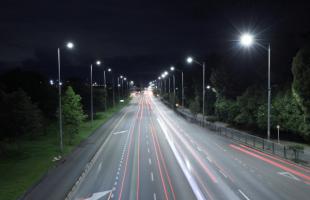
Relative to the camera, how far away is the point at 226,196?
68.8ft

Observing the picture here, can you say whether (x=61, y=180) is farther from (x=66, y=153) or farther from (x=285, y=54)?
(x=285, y=54)

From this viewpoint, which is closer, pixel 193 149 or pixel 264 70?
pixel 193 149

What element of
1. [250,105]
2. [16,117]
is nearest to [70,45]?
[16,117]

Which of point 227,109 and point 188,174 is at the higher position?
point 227,109

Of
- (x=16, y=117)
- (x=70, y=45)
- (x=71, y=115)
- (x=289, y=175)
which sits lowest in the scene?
(x=289, y=175)

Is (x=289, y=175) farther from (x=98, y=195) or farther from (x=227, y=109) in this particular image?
(x=227, y=109)

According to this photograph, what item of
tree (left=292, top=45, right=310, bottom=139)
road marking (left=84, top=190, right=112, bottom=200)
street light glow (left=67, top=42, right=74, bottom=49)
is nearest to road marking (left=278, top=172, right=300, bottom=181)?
road marking (left=84, top=190, right=112, bottom=200)

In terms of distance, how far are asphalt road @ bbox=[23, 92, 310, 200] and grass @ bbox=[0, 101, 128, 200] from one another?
2796 mm

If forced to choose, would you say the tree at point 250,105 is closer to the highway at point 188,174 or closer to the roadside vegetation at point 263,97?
the roadside vegetation at point 263,97

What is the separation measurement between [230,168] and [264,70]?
3123 centimetres

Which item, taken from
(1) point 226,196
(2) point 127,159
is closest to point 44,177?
(2) point 127,159

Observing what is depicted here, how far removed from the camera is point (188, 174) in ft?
88.3

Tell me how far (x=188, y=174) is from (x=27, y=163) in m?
13.8

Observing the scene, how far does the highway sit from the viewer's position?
21.8m
